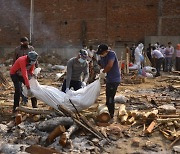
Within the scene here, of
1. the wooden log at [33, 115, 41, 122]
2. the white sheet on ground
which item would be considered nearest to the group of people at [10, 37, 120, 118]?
the white sheet on ground

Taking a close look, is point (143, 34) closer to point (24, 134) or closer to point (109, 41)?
point (109, 41)

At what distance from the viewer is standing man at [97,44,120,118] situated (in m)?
6.63

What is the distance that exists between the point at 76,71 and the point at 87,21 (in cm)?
1508

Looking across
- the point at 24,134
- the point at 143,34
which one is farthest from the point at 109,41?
the point at 24,134

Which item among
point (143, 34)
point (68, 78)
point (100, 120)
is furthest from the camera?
point (143, 34)

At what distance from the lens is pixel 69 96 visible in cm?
681

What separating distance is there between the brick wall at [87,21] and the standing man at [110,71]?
48.4 feet

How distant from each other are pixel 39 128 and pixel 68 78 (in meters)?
1.32

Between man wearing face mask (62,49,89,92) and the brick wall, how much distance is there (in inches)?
569

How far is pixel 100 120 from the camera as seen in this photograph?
6.57m

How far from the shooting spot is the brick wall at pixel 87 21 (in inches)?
827

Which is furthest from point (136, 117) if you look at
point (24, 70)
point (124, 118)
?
point (24, 70)

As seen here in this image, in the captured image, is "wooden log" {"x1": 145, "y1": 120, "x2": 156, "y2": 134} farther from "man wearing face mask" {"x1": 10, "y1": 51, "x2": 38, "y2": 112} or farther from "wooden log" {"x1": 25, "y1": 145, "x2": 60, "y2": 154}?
"man wearing face mask" {"x1": 10, "y1": 51, "x2": 38, "y2": 112}

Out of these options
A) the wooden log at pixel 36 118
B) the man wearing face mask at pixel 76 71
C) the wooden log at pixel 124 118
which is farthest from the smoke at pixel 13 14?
the wooden log at pixel 124 118
